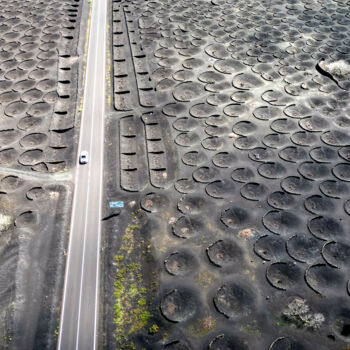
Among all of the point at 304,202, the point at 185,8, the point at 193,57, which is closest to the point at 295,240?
the point at 304,202

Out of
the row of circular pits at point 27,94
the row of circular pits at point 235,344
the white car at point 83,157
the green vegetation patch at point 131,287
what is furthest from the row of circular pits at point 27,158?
the row of circular pits at point 235,344

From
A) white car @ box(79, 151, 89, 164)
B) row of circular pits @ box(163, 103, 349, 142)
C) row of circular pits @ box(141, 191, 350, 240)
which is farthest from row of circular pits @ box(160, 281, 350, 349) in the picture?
white car @ box(79, 151, 89, 164)

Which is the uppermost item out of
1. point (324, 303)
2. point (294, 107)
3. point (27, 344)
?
point (294, 107)

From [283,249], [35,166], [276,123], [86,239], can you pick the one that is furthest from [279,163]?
[35,166]

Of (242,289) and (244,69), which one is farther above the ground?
(244,69)

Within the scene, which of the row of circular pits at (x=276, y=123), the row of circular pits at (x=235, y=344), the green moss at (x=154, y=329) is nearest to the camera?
the row of circular pits at (x=235, y=344)

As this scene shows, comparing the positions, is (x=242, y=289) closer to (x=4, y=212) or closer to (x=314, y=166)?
(x=314, y=166)

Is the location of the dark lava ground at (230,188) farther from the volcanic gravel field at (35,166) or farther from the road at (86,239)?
the volcanic gravel field at (35,166)
